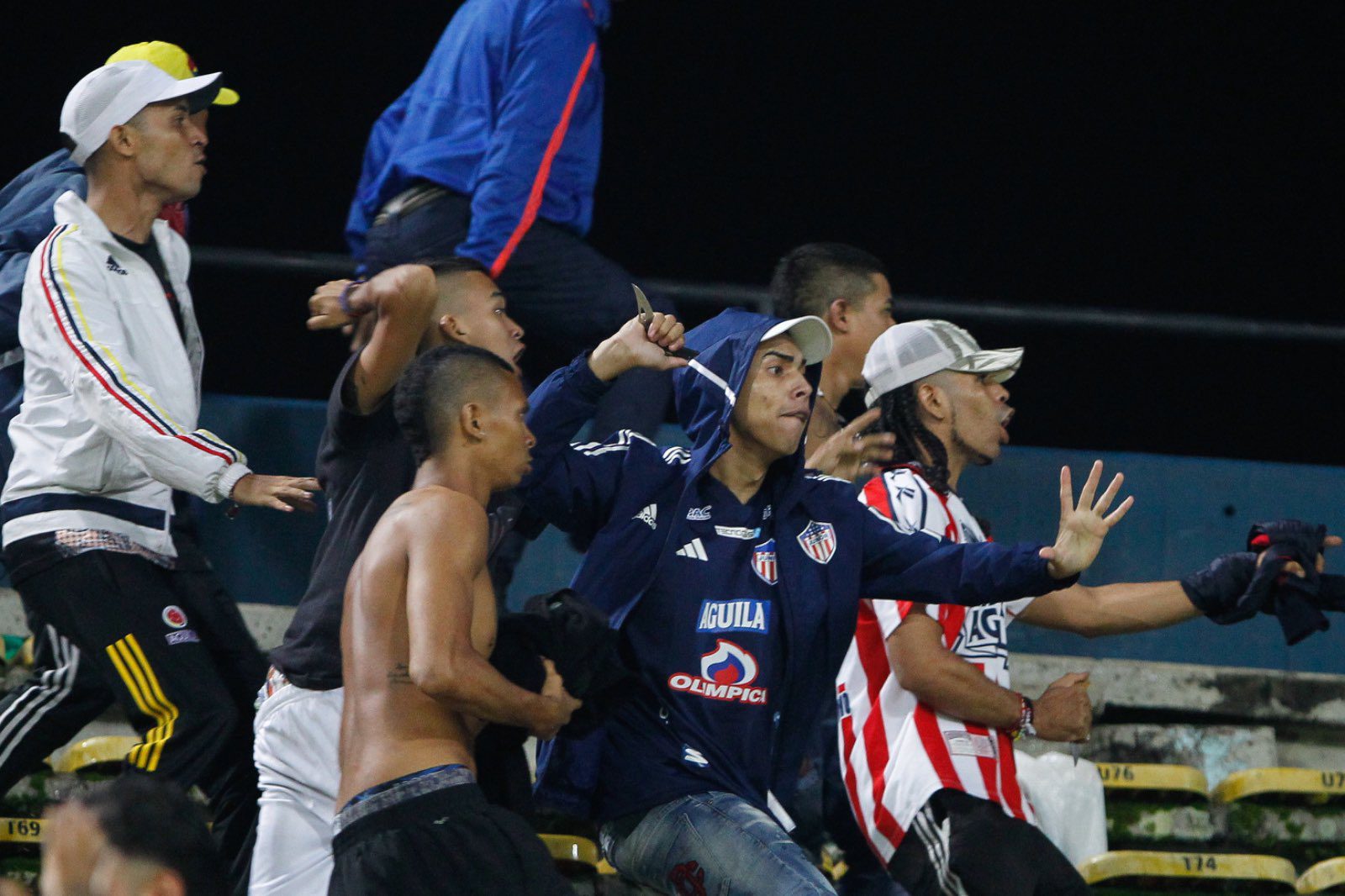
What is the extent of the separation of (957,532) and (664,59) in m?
5.17

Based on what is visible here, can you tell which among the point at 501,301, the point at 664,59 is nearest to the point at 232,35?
the point at 664,59

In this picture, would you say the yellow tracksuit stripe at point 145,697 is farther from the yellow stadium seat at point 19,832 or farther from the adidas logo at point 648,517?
the adidas logo at point 648,517

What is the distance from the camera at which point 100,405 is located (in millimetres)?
4203

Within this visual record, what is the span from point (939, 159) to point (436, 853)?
21.4 feet

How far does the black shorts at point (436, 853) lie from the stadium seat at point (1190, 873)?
210 cm

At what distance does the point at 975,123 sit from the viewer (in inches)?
361

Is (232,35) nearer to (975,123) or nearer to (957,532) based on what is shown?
(975,123)

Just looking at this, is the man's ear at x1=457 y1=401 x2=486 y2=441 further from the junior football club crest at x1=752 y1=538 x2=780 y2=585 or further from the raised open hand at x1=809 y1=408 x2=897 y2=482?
the raised open hand at x1=809 y1=408 x2=897 y2=482

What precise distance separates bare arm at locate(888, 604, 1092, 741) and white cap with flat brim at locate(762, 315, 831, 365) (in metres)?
0.67

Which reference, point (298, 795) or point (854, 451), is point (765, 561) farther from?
point (298, 795)

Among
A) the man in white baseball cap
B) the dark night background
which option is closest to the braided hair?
the man in white baseball cap

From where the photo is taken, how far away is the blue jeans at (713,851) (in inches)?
144

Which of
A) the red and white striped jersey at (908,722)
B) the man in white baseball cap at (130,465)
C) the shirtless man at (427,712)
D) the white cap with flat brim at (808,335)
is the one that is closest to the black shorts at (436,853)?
the shirtless man at (427,712)

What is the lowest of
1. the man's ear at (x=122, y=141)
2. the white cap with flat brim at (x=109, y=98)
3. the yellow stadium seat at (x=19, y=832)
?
the yellow stadium seat at (x=19, y=832)
